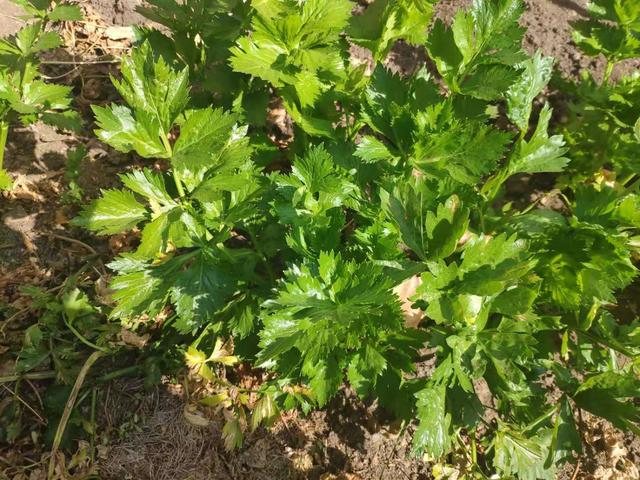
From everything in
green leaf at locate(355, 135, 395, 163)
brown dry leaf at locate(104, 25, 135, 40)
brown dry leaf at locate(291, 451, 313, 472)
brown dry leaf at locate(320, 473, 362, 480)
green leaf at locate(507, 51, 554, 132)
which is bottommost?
brown dry leaf at locate(320, 473, 362, 480)

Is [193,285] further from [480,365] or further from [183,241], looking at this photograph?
[480,365]

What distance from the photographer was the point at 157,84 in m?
1.37

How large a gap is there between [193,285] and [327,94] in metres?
0.83

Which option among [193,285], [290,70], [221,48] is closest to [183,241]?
[193,285]

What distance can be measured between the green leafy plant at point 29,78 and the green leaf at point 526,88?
1716 mm

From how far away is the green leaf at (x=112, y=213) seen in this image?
4.64 ft

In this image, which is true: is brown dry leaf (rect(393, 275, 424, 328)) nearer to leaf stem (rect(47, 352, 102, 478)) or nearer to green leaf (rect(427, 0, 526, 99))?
green leaf (rect(427, 0, 526, 99))

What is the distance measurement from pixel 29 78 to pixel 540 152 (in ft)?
6.47

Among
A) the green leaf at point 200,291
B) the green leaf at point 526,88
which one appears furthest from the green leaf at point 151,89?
the green leaf at point 526,88

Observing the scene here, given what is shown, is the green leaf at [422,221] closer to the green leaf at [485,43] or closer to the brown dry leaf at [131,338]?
the green leaf at [485,43]

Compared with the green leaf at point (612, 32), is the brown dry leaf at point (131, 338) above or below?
below

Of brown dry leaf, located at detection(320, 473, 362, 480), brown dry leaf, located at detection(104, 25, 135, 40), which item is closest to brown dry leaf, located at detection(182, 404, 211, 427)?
brown dry leaf, located at detection(320, 473, 362, 480)

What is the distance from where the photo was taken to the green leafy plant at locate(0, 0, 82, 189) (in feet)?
6.21

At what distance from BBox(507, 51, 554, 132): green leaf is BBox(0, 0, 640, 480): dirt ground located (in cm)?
128
